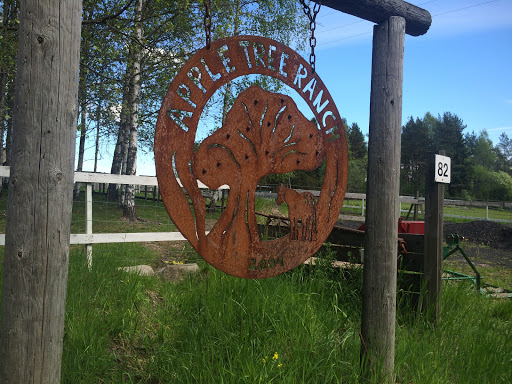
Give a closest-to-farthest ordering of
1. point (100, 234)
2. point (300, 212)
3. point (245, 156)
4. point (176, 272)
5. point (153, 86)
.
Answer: point (245, 156)
point (300, 212)
point (176, 272)
point (100, 234)
point (153, 86)

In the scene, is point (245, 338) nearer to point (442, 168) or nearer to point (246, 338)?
point (246, 338)

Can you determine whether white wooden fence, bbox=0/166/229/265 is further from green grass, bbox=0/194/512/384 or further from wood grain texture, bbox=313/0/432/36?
wood grain texture, bbox=313/0/432/36

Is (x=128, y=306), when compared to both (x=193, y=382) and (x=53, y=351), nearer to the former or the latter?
(x=193, y=382)

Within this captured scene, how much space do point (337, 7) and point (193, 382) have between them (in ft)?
8.13

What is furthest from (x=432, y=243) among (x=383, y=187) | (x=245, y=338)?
(x=245, y=338)

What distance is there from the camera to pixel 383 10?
271cm

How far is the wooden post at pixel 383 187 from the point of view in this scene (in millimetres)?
2695

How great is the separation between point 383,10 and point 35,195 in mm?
2346

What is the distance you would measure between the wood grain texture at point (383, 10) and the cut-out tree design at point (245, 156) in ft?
2.68

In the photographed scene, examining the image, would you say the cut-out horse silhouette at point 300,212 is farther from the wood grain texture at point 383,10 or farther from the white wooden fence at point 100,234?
the white wooden fence at point 100,234

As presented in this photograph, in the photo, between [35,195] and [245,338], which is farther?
[245,338]

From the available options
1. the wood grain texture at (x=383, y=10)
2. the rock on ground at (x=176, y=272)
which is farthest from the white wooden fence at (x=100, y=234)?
the wood grain texture at (x=383, y=10)

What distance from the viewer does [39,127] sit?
173 cm

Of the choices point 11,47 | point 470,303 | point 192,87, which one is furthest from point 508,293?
point 11,47
